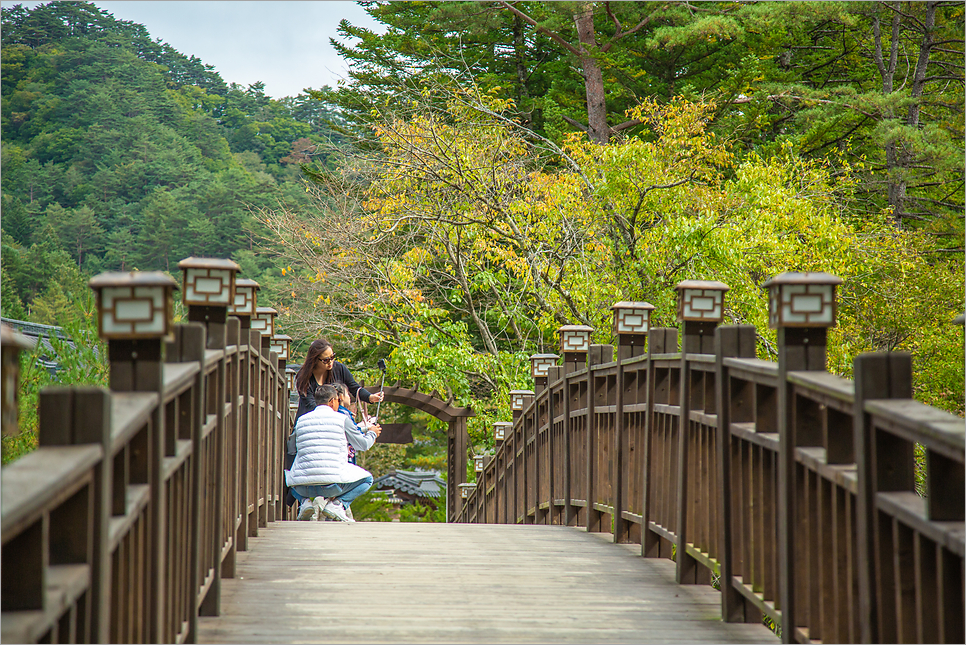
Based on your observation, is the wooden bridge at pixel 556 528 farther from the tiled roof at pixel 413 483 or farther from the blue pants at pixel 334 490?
the tiled roof at pixel 413 483

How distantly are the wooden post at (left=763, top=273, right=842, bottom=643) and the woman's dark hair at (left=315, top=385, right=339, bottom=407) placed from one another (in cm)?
435

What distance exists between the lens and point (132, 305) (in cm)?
188

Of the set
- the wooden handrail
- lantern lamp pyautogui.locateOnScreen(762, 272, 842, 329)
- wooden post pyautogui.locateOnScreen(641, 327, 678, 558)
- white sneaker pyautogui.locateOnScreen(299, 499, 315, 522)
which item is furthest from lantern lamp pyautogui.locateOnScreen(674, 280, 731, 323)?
white sneaker pyautogui.locateOnScreen(299, 499, 315, 522)

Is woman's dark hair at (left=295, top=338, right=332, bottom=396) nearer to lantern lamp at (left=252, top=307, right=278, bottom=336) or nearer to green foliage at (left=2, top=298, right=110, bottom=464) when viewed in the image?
lantern lamp at (left=252, top=307, right=278, bottom=336)

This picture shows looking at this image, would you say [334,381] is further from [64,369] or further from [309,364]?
[64,369]

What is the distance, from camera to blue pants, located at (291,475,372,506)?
653cm

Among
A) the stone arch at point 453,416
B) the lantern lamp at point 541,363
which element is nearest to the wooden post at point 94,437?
→ the lantern lamp at point 541,363

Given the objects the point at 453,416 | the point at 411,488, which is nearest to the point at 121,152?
the point at 411,488

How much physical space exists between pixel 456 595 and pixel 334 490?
3.22 meters

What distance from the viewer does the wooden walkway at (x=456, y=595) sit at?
9.87 ft

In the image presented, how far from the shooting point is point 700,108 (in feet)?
40.2

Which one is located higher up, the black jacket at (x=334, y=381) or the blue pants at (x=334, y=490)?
the black jacket at (x=334, y=381)

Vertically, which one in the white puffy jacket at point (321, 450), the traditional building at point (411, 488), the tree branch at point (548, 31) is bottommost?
the traditional building at point (411, 488)

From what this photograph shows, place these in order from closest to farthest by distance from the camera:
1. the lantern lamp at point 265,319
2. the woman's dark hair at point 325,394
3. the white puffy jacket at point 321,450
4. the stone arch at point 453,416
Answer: the lantern lamp at point 265,319
the white puffy jacket at point 321,450
the woman's dark hair at point 325,394
the stone arch at point 453,416
